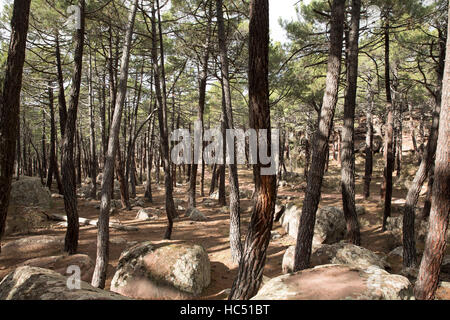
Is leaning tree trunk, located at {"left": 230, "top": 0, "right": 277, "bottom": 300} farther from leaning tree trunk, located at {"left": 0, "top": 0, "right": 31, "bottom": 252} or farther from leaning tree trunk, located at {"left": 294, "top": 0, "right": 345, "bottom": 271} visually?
leaning tree trunk, located at {"left": 0, "top": 0, "right": 31, "bottom": 252}

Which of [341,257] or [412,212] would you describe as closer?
[341,257]

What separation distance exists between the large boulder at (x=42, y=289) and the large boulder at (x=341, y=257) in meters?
4.31

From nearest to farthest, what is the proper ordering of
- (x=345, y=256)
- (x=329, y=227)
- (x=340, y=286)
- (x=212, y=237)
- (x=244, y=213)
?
(x=340, y=286), (x=345, y=256), (x=329, y=227), (x=212, y=237), (x=244, y=213)

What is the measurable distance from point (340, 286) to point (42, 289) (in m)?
3.25

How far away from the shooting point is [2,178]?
3.29m

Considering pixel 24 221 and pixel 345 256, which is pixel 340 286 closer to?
pixel 345 256

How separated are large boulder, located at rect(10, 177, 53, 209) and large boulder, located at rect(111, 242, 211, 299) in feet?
31.9

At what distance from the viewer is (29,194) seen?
12.6 metres

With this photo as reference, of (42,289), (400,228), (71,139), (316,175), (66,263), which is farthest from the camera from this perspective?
(400,228)

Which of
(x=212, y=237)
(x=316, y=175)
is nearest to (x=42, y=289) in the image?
(x=316, y=175)

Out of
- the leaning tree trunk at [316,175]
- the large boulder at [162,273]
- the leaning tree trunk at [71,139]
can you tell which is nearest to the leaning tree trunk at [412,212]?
the leaning tree trunk at [316,175]

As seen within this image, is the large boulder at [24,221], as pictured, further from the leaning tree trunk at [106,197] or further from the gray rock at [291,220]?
the gray rock at [291,220]
